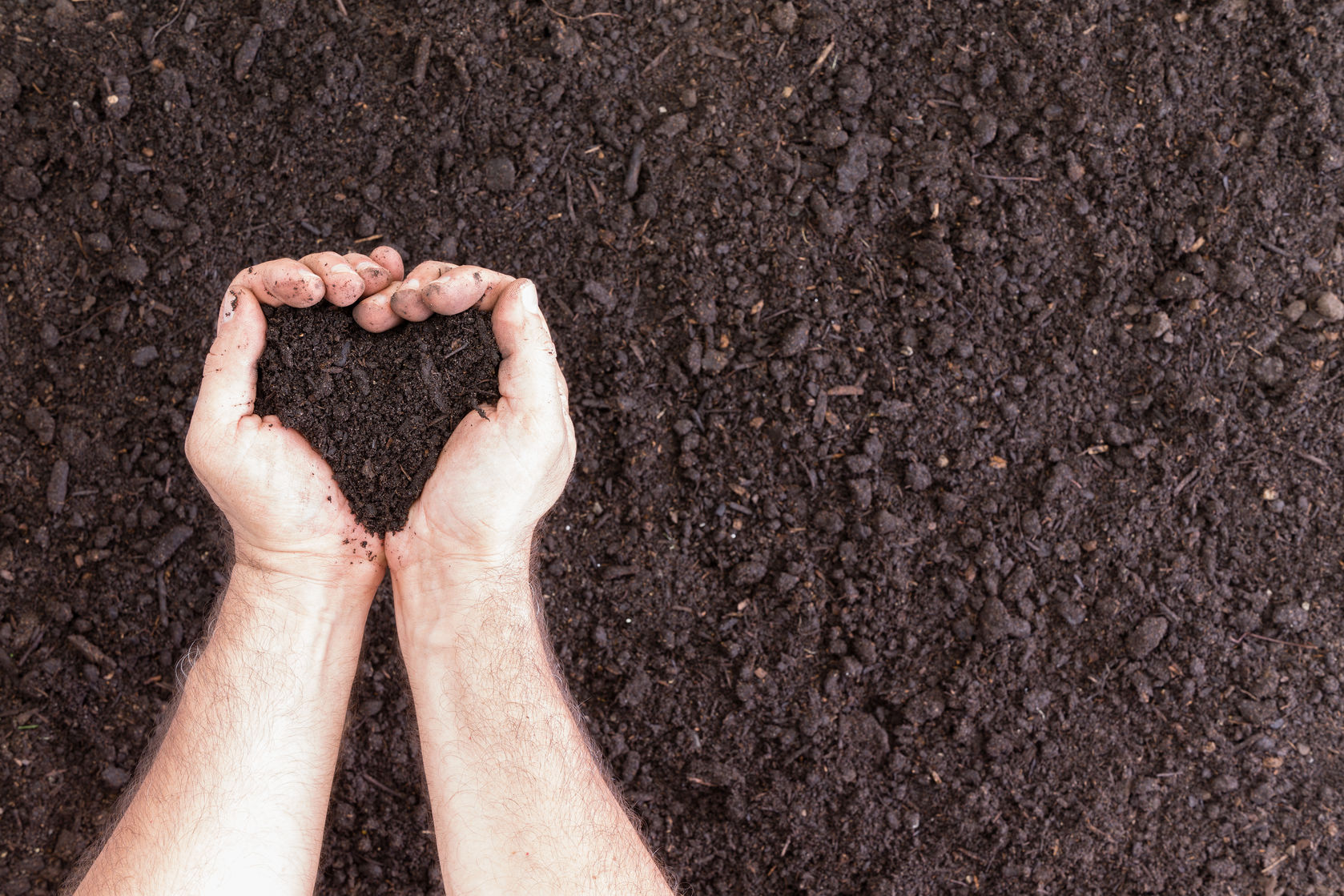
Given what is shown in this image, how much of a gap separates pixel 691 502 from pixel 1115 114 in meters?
1.35

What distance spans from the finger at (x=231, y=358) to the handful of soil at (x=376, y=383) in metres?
0.03

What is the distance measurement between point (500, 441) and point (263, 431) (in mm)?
427

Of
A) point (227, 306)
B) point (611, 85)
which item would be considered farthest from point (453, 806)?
point (611, 85)

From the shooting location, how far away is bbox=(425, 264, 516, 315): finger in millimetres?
1578

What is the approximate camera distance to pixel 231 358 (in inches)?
64.1

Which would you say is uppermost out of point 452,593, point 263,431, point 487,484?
point 263,431

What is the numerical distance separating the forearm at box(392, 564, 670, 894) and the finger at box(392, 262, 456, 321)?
507 millimetres

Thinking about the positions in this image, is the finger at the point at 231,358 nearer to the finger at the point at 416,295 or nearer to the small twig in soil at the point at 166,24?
the finger at the point at 416,295

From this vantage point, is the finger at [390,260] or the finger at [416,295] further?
the finger at [390,260]

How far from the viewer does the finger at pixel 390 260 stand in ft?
5.72

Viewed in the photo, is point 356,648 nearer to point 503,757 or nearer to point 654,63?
point 503,757

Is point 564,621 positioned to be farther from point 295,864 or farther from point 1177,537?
point 1177,537

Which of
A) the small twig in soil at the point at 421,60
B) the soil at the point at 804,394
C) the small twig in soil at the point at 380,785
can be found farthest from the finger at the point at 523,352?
the small twig in soil at the point at 380,785

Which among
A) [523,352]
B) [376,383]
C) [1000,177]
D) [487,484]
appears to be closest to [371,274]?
[376,383]
